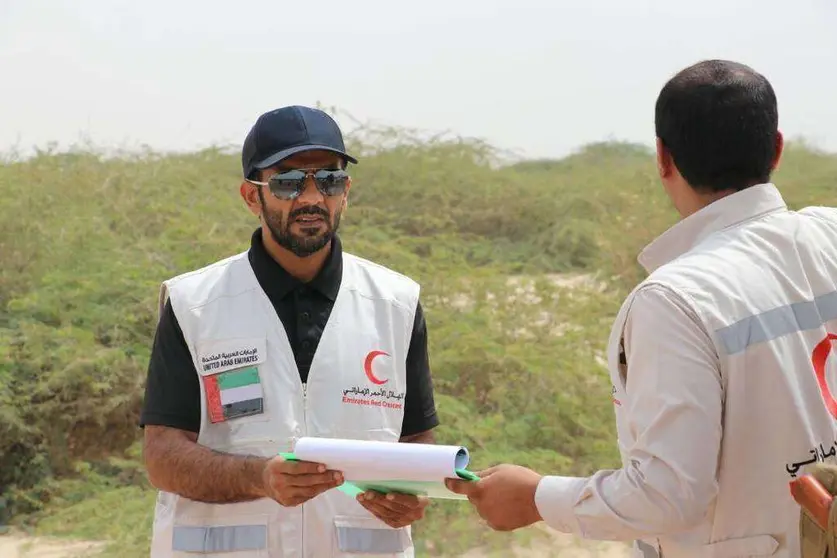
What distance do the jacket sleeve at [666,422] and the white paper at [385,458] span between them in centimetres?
33

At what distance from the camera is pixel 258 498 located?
2482 millimetres

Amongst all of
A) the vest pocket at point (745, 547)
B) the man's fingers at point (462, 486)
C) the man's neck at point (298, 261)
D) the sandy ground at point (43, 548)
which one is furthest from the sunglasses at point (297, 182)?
the sandy ground at point (43, 548)

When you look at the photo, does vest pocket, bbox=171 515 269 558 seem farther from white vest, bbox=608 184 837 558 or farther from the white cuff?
white vest, bbox=608 184 837 558

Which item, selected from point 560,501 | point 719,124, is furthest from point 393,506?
point 719,124

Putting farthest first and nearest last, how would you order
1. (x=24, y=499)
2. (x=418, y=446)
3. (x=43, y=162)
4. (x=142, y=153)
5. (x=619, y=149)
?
(x=619, y=149)
(x=142, y=153)
(x=43, y=162)
(x=24, y=499)
(x=418, y=446)

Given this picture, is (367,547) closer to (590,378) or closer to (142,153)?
(590,378)

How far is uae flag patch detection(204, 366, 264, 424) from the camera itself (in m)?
2.50

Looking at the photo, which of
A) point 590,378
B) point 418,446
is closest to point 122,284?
point 590,378

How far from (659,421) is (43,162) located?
10772 mm

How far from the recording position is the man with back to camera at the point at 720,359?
1794mm

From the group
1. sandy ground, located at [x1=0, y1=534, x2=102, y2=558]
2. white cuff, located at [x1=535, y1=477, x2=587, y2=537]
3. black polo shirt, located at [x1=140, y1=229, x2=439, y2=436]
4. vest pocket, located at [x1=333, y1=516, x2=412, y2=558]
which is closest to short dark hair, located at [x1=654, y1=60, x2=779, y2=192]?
white cuff, located at [x1=535, y1=477, x2=587, y2=537]

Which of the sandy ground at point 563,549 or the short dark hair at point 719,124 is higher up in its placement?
the short dark hair at point 719,124

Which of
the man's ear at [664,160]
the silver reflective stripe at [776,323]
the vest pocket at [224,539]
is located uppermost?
the man's ear at [664,160]

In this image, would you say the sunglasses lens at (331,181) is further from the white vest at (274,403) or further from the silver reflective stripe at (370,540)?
the silver reflective stripe at (370,540)
